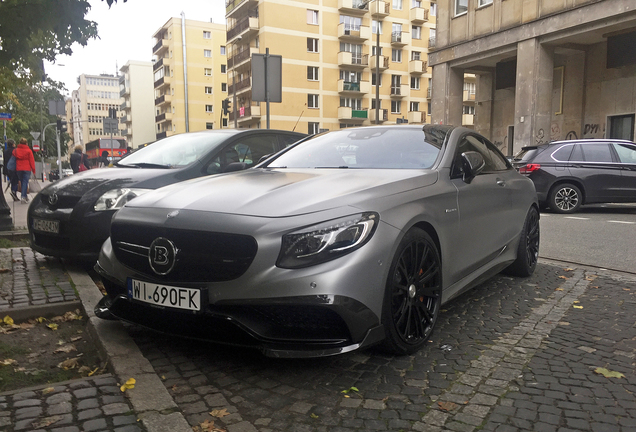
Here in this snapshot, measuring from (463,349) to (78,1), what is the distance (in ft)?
13.3

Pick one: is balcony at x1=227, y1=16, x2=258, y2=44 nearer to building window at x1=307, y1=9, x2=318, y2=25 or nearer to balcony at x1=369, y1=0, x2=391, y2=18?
building window at x1=307, y1=9, x2=318, y2=25

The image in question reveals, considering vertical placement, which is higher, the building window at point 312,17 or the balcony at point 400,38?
the building window at point 312,17

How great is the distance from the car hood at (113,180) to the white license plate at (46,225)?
0.98 feet

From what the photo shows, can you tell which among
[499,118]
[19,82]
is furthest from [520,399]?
[499,118]

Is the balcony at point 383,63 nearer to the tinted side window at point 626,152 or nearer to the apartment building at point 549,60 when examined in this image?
the apartment building at point 549,60

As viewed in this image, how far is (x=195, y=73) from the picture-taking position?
74.4 meters

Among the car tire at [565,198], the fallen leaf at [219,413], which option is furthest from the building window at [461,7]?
the fallen leaf at [219,413]

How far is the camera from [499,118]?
1110 inches

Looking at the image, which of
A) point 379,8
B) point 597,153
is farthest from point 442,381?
point 379,8

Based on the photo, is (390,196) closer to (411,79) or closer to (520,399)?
(520,399)

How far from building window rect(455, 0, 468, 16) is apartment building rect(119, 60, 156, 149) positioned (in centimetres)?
7677

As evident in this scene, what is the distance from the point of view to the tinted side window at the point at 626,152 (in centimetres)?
1236

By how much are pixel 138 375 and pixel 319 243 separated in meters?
1.19

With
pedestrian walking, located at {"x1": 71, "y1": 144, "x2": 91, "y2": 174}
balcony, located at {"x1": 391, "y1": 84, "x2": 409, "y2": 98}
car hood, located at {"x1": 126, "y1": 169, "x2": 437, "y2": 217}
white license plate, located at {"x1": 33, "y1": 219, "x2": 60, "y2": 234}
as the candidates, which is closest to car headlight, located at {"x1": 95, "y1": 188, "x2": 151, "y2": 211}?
white license plate, located at {"x1": 33, "y1": 219, "x2": 60, "y2": 234}
